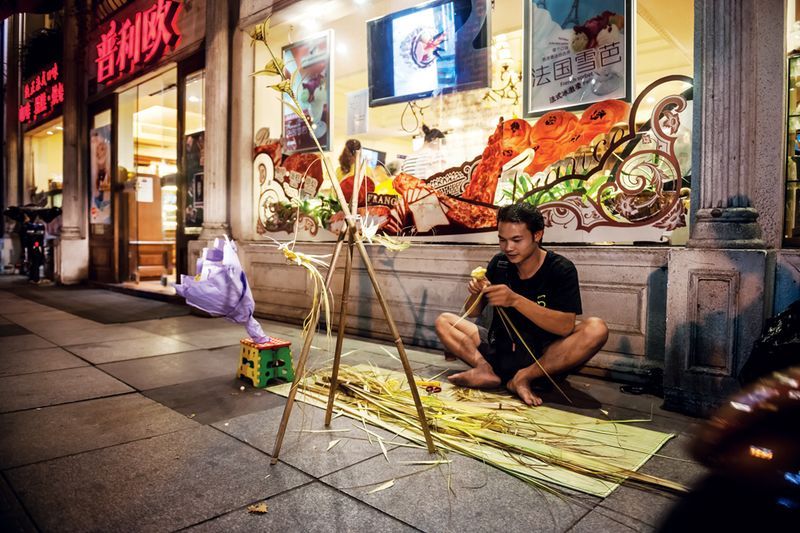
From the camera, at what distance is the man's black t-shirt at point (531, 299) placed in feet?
12.2

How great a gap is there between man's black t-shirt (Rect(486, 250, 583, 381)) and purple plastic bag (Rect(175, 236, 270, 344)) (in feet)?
6.34

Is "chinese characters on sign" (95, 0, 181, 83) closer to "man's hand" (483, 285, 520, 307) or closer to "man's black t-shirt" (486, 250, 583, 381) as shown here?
"man's black t-shirt" (486, 250, 583, 381)

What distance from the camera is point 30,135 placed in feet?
53.0

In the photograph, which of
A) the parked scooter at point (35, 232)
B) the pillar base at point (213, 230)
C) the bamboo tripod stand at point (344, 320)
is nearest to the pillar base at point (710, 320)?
the bamboo tripod stand at point (344, 320)

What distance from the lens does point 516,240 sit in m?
3.65

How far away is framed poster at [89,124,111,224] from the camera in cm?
1164

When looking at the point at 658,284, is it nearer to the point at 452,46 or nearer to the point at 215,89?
the point at 452,46

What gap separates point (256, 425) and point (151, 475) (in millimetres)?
792

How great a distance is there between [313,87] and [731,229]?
5.54 metres

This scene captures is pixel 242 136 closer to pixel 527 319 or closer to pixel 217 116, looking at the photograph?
pixel 217 116

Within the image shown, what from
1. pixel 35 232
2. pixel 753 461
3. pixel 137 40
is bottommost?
Result: pixel 753 461

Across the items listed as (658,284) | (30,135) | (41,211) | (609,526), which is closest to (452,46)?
(658,284)

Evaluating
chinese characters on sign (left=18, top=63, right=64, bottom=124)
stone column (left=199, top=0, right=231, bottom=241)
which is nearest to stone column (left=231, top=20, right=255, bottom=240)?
stone column (left=199, top=0, right=231, bottom=241)

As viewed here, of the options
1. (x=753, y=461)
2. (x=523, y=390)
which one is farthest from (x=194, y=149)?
(x=753, y=461)
